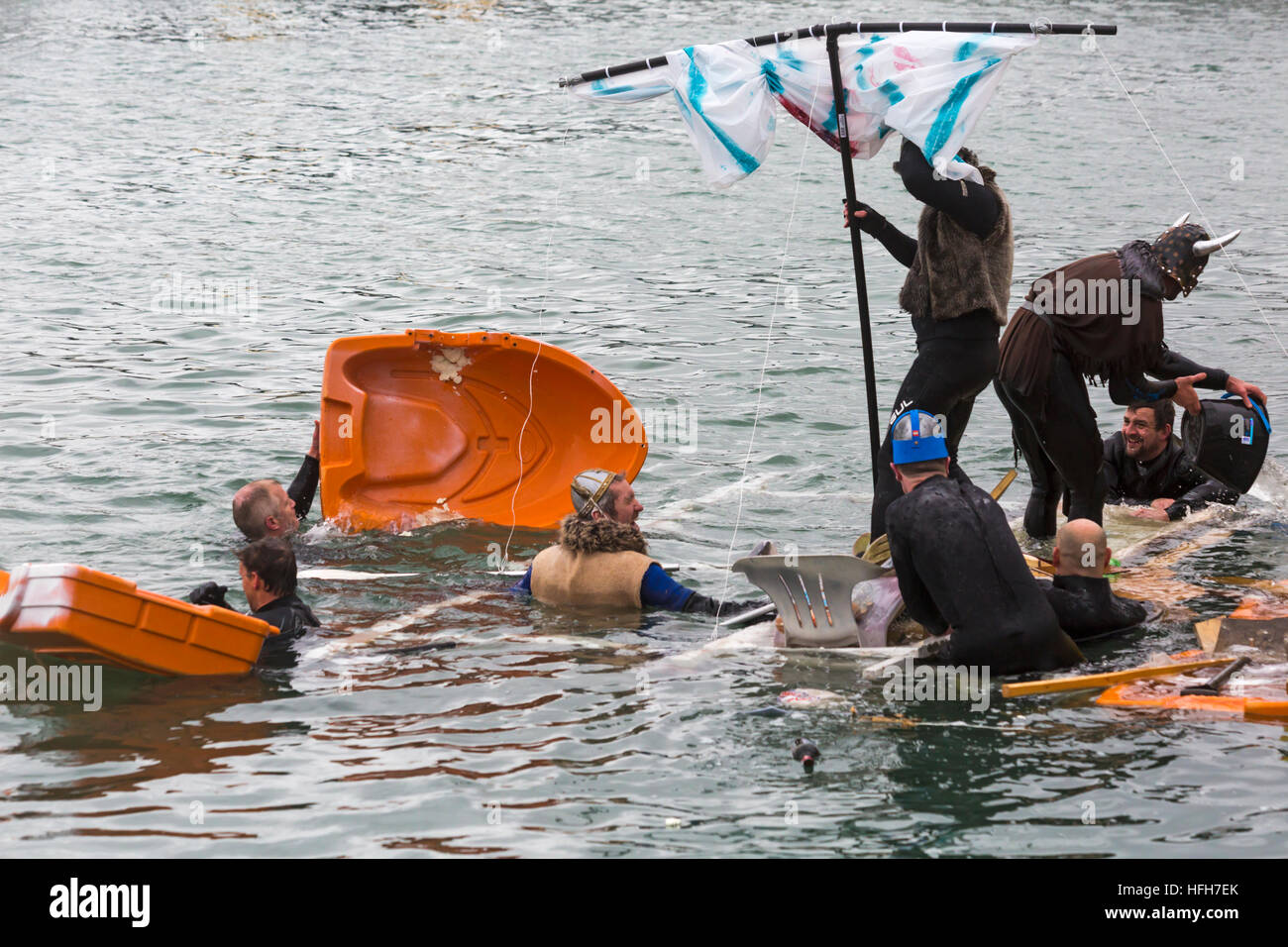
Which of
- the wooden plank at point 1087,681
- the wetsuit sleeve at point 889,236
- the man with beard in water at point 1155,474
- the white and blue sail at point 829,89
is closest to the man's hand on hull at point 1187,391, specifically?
the man with beard in water at point 1155,474

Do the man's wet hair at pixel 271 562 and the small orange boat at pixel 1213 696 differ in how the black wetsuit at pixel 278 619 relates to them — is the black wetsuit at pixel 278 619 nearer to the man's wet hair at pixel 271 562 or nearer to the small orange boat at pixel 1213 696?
the man's wet hair at pixel 271 562

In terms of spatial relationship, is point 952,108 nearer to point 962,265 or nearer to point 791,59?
point 962,265

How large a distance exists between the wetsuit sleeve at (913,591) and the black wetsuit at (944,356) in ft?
2.79

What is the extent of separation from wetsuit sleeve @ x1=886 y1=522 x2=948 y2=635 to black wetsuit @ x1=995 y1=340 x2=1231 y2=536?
188 centimetres

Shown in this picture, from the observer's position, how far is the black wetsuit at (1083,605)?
7641mm

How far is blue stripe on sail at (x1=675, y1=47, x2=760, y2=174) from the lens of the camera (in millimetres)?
8352

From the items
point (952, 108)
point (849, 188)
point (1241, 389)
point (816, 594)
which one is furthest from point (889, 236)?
point (1241, 389)

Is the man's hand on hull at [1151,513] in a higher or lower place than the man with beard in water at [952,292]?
lower

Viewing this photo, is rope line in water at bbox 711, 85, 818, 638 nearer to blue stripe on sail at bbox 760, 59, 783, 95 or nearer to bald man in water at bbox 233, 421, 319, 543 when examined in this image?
blue stripe on sail at bbox 760, 59, 783, 95

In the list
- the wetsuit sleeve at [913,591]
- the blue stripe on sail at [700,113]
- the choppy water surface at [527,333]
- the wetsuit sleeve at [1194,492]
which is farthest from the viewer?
the wetsuit sleeve at [1194,492]

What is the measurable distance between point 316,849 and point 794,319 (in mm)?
11468

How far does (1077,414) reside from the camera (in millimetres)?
8695

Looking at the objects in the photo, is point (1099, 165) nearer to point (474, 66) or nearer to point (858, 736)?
point (474, 66)

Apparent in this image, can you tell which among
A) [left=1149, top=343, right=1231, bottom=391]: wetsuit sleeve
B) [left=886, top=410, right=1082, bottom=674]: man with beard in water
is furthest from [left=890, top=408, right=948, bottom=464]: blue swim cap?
[left=1149, top=343, right=1231, bottom=391]: wetsuit sleeve
